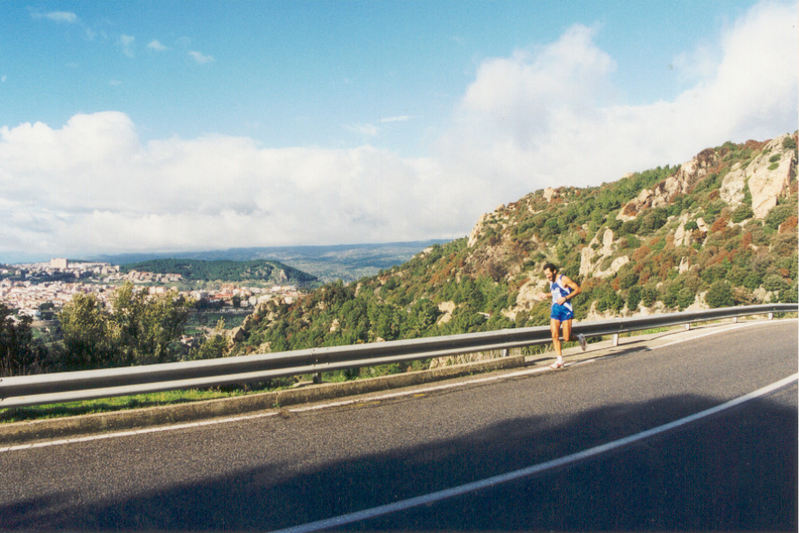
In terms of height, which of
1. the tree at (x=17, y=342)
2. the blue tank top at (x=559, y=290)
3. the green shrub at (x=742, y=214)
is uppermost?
the green shrub at (x=742, y=214)

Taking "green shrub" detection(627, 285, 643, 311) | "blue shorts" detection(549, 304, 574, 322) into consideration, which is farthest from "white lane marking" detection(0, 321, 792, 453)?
"green shrub" detection(627, 285, 643, 311)

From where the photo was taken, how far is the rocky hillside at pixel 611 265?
33719 millimetres

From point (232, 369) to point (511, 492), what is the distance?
3.54 metres

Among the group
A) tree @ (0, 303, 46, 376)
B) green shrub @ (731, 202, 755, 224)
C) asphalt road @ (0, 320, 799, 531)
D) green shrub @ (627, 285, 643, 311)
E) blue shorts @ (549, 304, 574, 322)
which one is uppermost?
green shrub @ (731, 202, 755, 224)

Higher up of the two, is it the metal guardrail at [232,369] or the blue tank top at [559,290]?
the blue tank top at [559,290]

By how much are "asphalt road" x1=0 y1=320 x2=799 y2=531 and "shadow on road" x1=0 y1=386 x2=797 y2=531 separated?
1cm

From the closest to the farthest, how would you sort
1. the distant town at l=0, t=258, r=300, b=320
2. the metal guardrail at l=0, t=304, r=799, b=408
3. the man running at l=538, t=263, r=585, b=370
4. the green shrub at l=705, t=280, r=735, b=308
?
the metal guardrail at l=0, t=304, r=799, b=408 < the man running at l=538, t=263, r=585, b=370 < the distant town at l=0, t=258, r=300, b=320 < the green shrub at l=705, t=280, r=735, b=308

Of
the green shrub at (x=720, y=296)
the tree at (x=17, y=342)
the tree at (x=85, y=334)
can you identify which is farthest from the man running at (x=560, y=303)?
the green shrub at (x=720, y=296)

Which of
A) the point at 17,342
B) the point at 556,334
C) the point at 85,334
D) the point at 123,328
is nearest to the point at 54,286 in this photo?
the point at 123,328

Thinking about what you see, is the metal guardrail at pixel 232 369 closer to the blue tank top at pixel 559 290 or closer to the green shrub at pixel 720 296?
the blue tank top at pixel 559 290

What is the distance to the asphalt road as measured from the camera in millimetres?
2973

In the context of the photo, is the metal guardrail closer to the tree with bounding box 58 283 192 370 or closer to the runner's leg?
the runner's leg

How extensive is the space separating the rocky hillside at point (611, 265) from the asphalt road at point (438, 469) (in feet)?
57.3

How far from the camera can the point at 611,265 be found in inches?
2051
